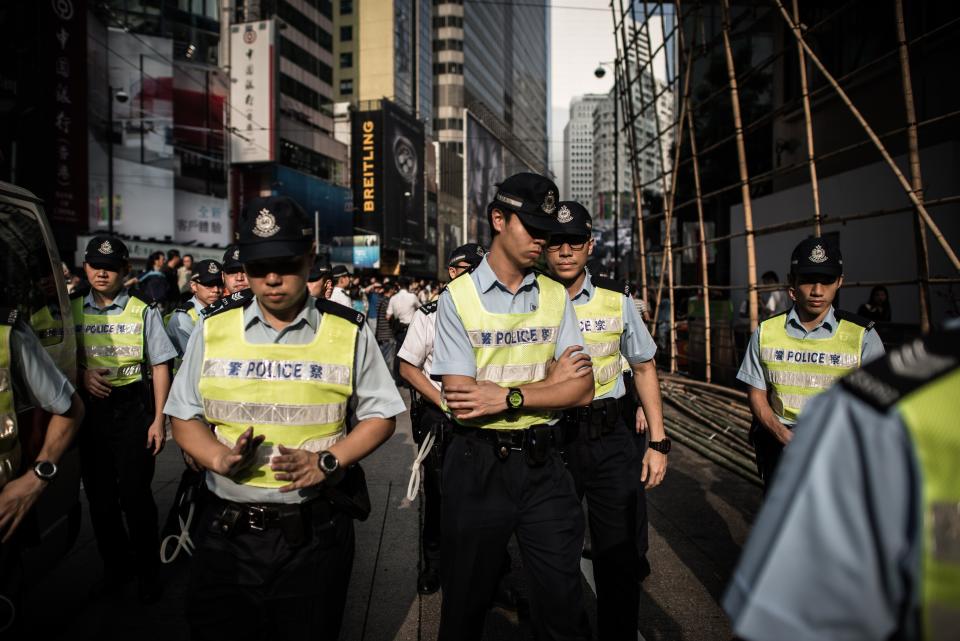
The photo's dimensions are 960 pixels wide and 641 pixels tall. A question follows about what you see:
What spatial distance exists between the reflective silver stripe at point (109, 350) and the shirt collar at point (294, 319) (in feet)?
6.71

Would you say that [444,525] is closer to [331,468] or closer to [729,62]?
[331,468]

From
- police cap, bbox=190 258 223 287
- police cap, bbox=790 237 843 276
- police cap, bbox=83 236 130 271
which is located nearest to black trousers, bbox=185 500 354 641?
police cap, bbox=83 236 130 271

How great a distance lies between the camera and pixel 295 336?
2.25 metres

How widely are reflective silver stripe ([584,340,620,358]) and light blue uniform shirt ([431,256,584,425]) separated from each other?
82cm

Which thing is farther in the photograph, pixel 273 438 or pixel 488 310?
pixel 488 310

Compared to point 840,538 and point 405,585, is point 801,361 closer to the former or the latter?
point 405,585

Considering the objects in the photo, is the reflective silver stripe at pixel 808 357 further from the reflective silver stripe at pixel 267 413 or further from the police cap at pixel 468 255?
the reflective silver stripe at pixel 267 413

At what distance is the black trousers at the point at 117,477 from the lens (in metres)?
3.73

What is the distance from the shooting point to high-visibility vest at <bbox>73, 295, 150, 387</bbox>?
12.6 feet

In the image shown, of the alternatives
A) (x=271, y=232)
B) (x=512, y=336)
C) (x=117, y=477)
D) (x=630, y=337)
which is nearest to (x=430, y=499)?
(x=630, y=337)

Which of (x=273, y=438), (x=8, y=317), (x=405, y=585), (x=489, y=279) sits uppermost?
(x=489, y=279)

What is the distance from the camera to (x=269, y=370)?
218 cm

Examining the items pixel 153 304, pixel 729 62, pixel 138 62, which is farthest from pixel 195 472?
pixel 138 62

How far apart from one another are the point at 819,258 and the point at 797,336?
42 cm
